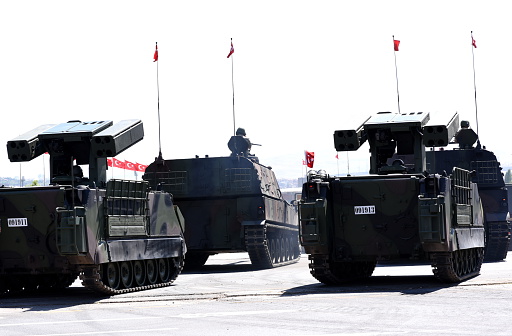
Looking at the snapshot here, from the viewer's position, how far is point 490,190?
32812 millimetres

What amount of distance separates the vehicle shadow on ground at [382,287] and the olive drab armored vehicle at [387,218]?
0.36 metres

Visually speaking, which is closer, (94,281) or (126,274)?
(94,281)

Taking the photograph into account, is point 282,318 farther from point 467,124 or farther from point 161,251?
point 467,124

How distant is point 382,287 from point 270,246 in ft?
42.1

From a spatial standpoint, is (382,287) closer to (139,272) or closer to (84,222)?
(139,272)

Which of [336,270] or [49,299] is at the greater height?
[336,270]

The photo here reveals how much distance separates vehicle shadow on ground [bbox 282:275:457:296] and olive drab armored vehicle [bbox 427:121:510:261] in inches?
405

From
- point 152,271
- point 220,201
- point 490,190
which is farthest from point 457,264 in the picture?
point 490,190

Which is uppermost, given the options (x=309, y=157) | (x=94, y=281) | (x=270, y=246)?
(x=309, y=157)

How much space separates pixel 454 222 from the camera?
68.5 feet

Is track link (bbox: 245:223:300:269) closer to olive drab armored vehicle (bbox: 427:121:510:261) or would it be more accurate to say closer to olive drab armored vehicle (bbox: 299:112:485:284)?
olive drab armored vehicle (bbox: 427:121:510:261)

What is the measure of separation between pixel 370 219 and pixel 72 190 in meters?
6.21

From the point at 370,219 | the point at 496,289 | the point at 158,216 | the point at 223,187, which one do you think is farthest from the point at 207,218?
the point at 496,289

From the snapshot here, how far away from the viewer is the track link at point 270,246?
30672 millimetres
